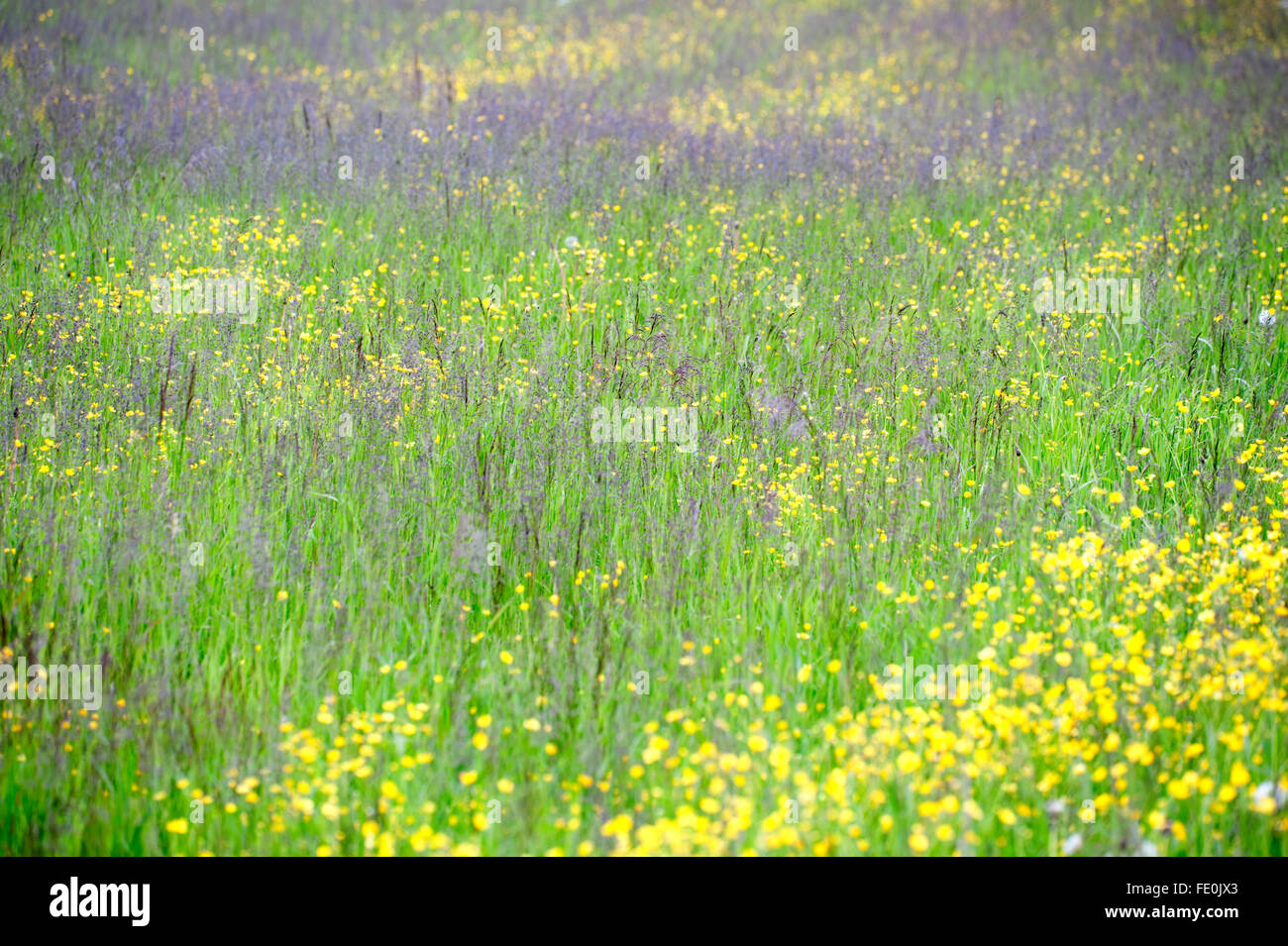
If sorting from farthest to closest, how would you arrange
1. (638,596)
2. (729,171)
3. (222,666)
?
(729,171), (638,596), (222,666)

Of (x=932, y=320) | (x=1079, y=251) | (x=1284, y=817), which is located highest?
(x=1079, y=251)

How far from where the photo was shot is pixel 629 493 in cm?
379

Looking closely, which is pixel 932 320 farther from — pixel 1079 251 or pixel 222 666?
pixel 222 666

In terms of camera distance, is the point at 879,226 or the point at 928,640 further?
the point at 879,226

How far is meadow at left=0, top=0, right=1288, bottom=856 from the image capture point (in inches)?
103

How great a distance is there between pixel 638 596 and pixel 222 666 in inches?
54.0

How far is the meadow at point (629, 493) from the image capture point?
2.61 metres

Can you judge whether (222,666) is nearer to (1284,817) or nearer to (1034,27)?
(1284,817)

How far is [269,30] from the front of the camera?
12641 millimetres

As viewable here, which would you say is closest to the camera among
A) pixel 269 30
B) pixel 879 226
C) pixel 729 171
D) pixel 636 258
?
pixel 636 258

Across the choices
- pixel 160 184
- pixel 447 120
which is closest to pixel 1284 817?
pixel 160 184

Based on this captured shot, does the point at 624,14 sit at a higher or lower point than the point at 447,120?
higher

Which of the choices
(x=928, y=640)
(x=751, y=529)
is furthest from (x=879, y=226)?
(x=928, y=640)

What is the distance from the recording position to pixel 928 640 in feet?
10.4
